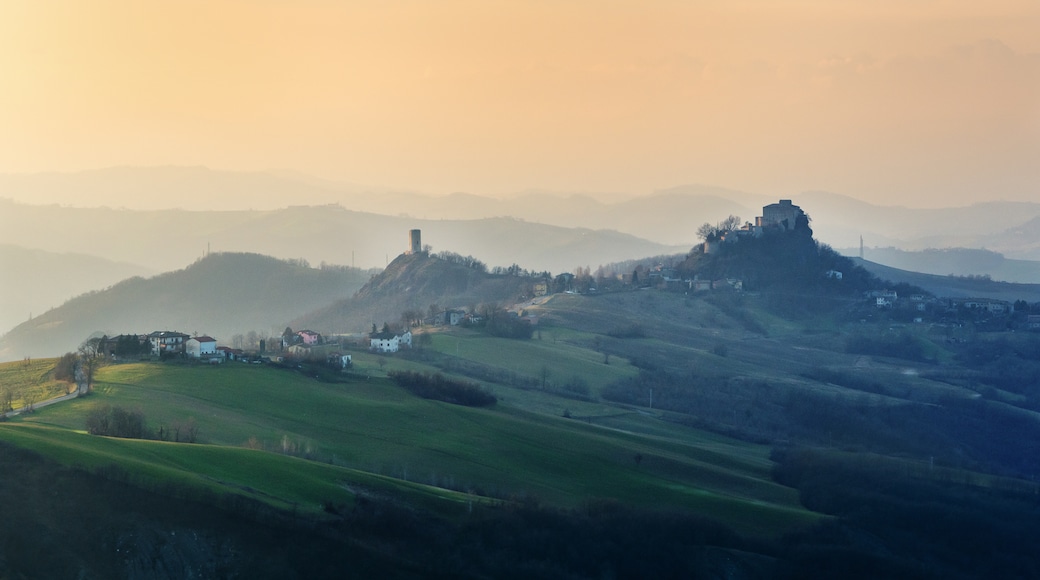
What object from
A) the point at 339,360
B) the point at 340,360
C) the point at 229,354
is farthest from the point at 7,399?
the point at 340,360

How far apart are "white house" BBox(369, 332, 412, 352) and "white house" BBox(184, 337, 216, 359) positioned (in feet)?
66.5

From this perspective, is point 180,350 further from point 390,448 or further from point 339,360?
point 390,448

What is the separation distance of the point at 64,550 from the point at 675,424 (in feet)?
165

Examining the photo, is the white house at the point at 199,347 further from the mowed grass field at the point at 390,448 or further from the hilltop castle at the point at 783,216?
the hilltop castle at the point at 783,216

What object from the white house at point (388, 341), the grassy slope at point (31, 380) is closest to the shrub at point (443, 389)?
the white house at point (388, 341)

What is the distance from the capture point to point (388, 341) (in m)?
99.6

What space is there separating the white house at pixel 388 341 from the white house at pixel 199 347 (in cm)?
2026

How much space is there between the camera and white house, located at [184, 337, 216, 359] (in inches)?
3068

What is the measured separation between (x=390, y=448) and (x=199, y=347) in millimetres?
22640

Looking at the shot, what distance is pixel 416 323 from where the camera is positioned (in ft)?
397

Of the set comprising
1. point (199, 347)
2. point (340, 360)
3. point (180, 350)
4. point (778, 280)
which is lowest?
point (340, 360)

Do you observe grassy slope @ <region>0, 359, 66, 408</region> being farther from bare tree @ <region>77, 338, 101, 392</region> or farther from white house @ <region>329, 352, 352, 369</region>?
white house @ <region>329, 352, 352, 369</region>

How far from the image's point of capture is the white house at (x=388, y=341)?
99.0m

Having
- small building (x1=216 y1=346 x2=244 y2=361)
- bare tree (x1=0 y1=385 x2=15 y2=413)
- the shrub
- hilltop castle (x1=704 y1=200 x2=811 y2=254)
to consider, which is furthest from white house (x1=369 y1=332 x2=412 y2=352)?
hilltop castle (x1=704 y1=200 x2=811 y2=254)
